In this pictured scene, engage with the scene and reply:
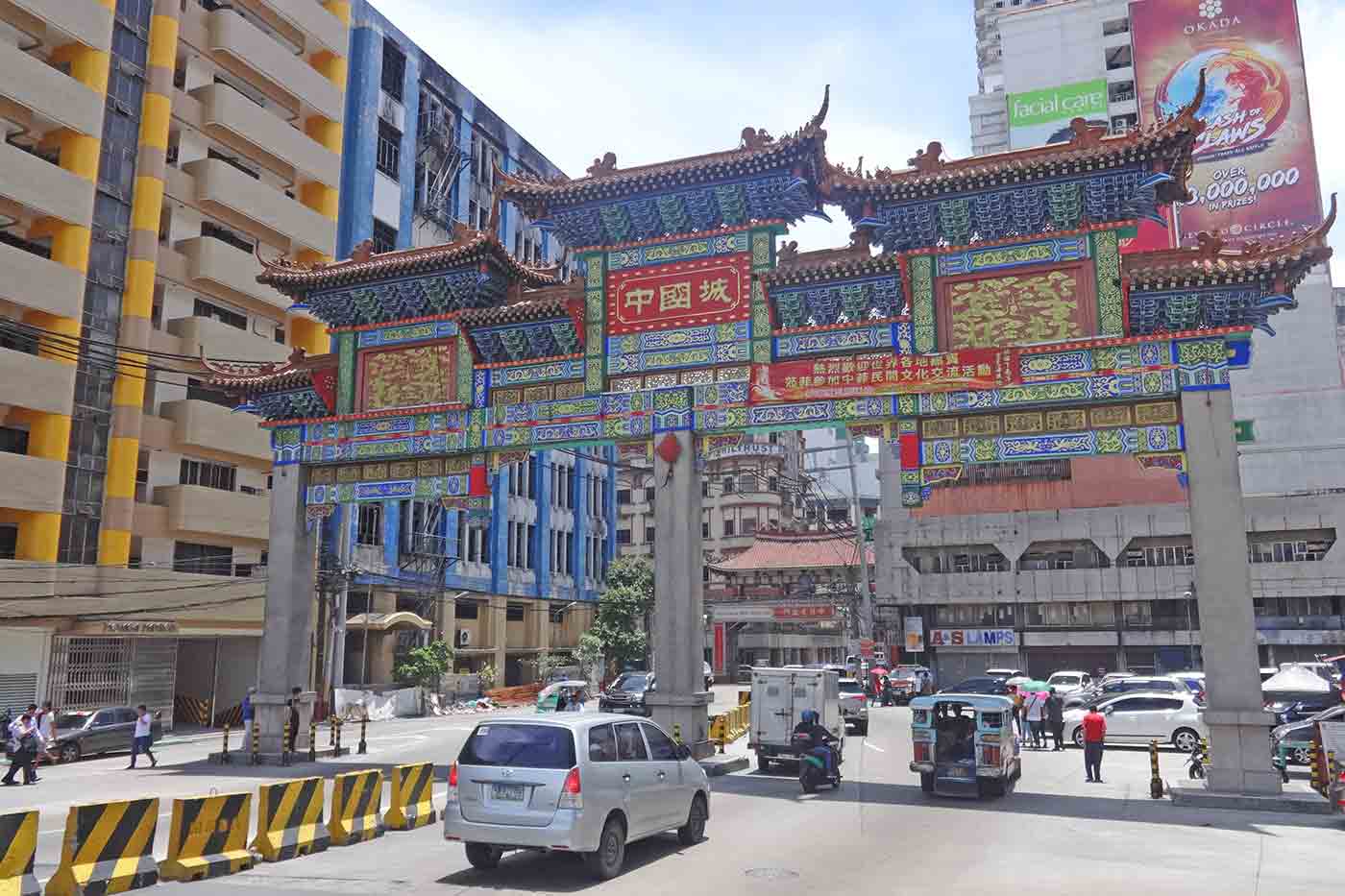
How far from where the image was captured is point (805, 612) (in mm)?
61219

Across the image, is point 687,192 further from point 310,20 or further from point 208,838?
point 310,20

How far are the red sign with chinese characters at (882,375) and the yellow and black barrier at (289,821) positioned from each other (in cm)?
1180

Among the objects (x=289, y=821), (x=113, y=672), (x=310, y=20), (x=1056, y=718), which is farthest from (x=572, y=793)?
(x=310, y=20)

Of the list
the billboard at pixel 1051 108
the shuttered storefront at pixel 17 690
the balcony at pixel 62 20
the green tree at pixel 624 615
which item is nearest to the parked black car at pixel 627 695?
the shuttered storefront at pixel 17 690

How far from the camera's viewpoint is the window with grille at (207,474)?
1471 inches

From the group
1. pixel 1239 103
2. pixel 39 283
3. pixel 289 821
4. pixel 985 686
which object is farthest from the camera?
pixel 1239 103

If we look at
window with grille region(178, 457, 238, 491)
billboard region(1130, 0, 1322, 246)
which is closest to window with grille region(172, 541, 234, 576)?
window with grille region(178, 457, 238, 491)

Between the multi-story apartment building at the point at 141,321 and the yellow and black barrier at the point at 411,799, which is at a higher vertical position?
the multi-story apartment building at the point at 141,321

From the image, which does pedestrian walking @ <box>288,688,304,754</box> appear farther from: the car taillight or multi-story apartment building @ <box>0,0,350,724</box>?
the car taillight

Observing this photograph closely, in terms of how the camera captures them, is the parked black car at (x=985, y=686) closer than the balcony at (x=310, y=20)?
Yes

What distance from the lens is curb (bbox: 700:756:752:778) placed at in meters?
20.6

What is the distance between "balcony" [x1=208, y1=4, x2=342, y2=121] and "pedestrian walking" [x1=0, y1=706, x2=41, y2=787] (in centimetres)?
2641

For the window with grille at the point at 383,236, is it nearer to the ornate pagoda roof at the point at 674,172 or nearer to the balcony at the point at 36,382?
the balcony at the point at 36,382

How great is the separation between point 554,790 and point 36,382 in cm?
2730
